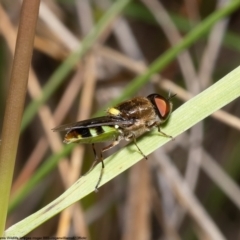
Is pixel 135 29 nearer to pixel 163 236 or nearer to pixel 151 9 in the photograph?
pixel 151 9

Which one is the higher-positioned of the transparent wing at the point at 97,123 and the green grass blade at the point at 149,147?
the transparent wing at the point at 97,123

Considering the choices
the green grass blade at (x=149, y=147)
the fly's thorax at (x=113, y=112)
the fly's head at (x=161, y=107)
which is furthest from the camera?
the fly's thorax at (x=113, y=112)

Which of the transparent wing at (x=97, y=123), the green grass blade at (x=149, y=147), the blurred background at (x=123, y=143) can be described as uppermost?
the blurred background at (x=123, y=143)

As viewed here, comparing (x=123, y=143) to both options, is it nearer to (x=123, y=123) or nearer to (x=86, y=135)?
(x=123, y=123)

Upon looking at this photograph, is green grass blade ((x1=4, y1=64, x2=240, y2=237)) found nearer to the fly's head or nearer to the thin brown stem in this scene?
the thin brown stem

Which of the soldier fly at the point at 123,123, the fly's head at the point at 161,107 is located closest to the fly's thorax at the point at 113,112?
the soldier fly at the point at 123,123

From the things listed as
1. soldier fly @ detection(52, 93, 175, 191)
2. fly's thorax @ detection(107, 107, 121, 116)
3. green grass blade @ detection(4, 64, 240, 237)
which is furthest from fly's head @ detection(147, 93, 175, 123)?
green grass blade @ detection(4, 64, 240, 237)

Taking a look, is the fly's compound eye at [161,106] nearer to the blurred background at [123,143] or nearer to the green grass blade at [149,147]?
the green grass blade at [149,147]
